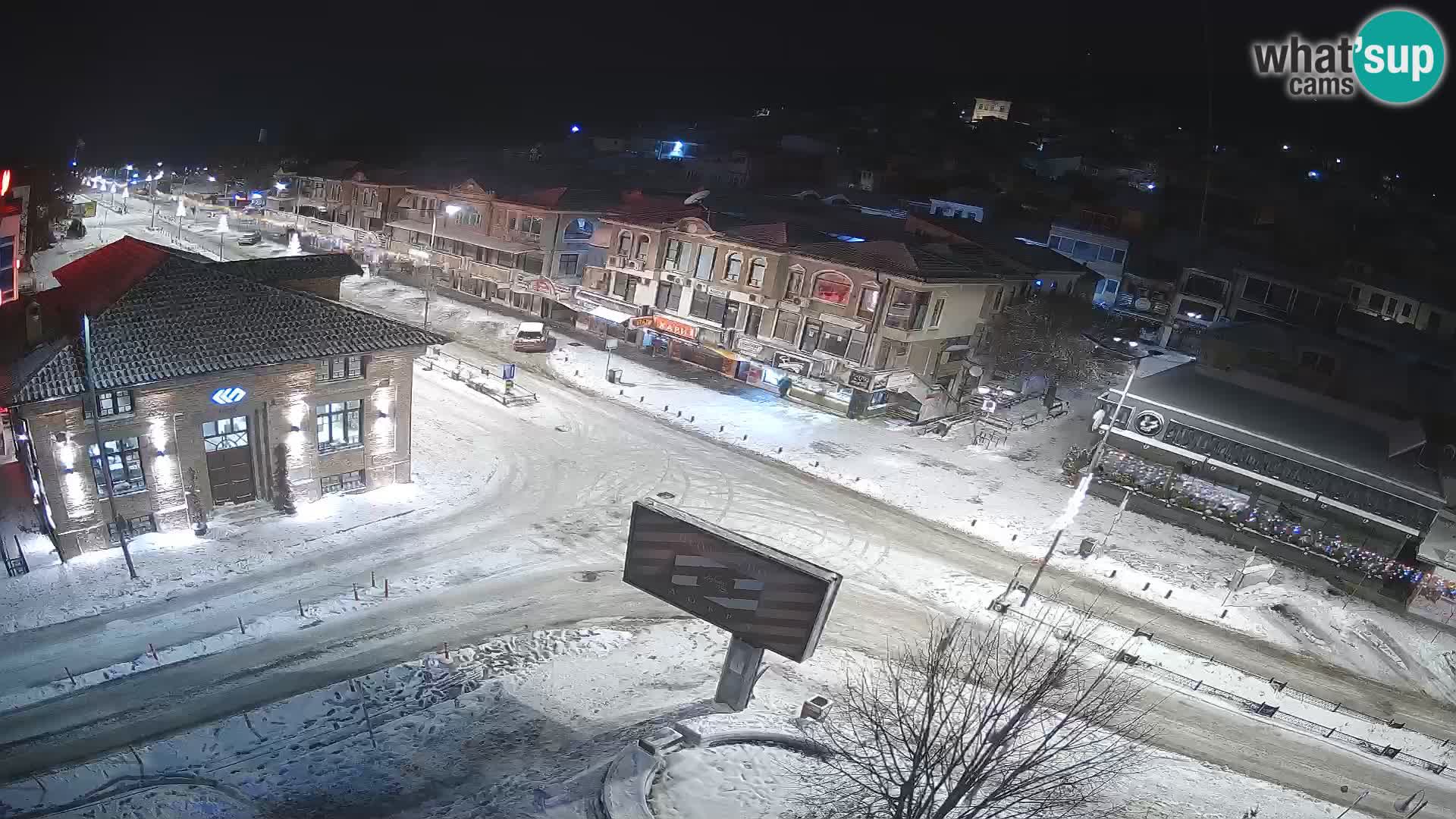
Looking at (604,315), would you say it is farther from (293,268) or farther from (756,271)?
(293,268)

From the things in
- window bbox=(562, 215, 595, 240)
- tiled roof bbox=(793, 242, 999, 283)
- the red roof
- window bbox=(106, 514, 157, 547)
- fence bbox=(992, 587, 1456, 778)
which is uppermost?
tiled roof bbox=(793, 242, 999, 283)

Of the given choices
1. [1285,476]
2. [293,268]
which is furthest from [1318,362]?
[293,268]

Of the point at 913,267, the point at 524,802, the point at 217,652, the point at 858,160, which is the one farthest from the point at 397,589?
the point at 858,160

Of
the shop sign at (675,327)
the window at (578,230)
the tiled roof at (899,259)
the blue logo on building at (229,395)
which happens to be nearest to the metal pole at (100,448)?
the blue logo on building at (229,395)

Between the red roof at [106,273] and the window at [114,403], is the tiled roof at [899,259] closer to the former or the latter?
the red roof at [106,273]

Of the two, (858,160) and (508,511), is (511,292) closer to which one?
(508,511)

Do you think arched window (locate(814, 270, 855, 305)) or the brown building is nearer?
the brown building

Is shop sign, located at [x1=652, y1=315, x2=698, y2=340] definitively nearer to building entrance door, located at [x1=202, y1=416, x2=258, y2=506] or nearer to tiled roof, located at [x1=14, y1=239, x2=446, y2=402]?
tiled roof, located at [x1=14, y1=239, x2=446, y2=402]

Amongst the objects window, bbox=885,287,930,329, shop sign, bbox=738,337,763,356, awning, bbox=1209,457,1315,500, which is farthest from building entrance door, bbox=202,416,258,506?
awning, bbox=1209,457,1315,500
